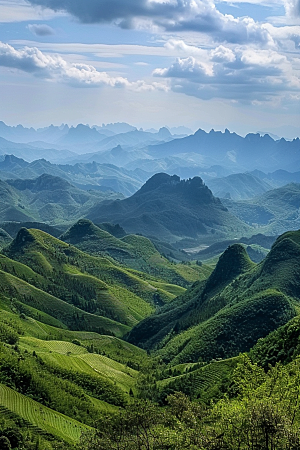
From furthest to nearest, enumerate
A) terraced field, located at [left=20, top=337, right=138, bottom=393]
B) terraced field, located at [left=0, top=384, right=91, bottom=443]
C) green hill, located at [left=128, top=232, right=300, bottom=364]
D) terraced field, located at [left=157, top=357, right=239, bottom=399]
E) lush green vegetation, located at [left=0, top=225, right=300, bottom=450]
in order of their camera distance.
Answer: green hill, located at [left=128, top=232, right=300, bottom=364]
terraced field, located at [left=20, top=337, right=138, bottom=393]
terraced field, located at [left=157, top=357, right=239, bottom=399]
terraced field, located at [left=0, top=384, right=91, bottom=443]
lush green vegetation, located at [left=0, top=225, right=300, bottom=450]

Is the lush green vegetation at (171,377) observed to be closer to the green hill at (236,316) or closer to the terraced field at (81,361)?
the green hill at (236,316)

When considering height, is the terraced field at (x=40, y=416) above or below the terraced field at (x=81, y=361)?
above

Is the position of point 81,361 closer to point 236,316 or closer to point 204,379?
point 204,379

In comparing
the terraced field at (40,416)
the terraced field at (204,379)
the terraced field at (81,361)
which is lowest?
the terraced field at (81,361)

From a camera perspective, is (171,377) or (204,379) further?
(171,377)

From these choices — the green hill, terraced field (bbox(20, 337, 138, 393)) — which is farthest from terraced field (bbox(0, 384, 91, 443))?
the green hill

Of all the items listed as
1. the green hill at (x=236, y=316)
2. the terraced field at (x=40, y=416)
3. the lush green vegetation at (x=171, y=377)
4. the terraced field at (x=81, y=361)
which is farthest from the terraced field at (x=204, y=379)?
the terraced field at (x=40, y=416)

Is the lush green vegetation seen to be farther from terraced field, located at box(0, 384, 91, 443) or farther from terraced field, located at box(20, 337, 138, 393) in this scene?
terraced field, located at box(20, 337, 138, 393)

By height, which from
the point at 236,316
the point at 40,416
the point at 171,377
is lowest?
the point at 171,377

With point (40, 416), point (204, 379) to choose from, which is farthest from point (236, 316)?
point (40, 416)

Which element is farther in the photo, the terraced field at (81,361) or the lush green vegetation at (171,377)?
the terraced field at (81,361)
